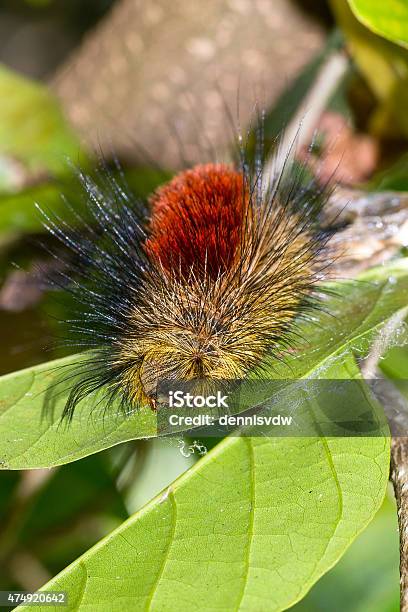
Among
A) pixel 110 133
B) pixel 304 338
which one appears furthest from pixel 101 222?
pixel 110 133

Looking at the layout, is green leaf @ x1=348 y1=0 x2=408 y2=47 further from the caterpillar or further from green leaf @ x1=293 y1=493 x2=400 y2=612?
green leaf @ x1=293 y1=493 x2=400 y2=612

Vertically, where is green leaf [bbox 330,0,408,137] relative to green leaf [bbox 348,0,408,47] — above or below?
above

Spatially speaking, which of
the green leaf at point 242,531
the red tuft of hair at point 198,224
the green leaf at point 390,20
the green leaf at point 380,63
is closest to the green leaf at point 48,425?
the green leaf at point 242,531

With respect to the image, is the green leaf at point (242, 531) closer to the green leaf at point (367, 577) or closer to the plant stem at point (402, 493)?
the plant stem at point (402, 493)

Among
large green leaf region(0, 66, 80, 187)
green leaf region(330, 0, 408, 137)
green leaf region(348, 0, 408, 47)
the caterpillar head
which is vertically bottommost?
the caterpillar head

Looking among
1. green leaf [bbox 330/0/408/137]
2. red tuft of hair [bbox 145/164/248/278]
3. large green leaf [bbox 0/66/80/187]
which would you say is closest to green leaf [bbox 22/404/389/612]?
red tuft of hair [bbox 145/164/248/278]

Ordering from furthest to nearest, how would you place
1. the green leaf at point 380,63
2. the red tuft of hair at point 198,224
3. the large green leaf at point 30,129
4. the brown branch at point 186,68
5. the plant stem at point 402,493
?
1. the large green leaf at point 30,129
2. the brown branch at point 186,68
3. the green leaf at point 380,63
4. the red tuft of hair at point 198,224
5. the plant stem at point 402,493

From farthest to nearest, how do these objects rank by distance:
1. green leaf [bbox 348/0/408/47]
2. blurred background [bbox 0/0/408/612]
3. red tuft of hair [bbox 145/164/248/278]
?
1. blurred background [bbox 0/0/408/612]
2. green leaf [bbox 348/0/408/47]
3. red tuft of hair [bbox 145/164/248/278]

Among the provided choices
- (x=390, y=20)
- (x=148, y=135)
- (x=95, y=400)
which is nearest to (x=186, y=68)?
(x=148, y=135)
